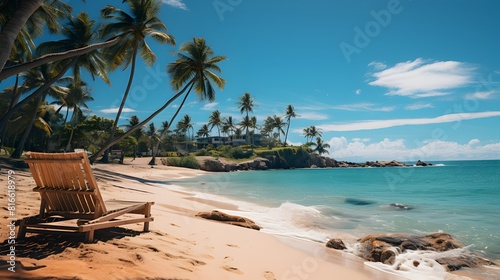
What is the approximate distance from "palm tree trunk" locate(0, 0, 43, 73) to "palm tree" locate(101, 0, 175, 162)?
51.6 ft

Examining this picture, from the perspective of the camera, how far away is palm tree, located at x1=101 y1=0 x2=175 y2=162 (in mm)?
19375

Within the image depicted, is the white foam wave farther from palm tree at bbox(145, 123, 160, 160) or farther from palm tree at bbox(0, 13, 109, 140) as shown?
palm tree at bbox(145, 123, 160, 160)

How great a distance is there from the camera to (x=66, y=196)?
173 inches

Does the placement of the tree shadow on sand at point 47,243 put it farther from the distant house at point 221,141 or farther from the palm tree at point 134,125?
the distant house at point 221,141

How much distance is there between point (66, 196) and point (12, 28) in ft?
8.53

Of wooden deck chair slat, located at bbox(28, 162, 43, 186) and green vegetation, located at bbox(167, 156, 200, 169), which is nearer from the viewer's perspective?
wooden deck chair slat, located at bbox(28, 162, 43, 186)

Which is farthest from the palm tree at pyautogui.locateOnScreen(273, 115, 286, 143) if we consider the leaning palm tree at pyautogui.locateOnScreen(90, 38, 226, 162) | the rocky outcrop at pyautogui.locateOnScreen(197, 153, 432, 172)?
the leaning palm tree at pyautogui.locateOnScreen(90, 38, 226, 162)

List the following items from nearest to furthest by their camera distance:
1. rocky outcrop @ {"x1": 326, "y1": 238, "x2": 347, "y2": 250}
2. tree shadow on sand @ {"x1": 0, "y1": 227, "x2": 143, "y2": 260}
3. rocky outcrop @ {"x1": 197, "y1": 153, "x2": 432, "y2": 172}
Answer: tree shadow on sand @ {"x1": 0, "y1": 227, "x2": 143, "y2": 260} < rocky outcrop @ {"x1": 326, "y1": 238, "x2": 347, "y2": 250} < rocky outcrop @ {"x1": 197, "y1": 153, "x2": 432, "y2": 172}

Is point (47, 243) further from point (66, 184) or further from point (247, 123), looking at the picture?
point (247, 123)

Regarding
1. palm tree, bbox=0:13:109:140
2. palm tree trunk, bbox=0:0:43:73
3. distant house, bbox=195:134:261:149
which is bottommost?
palm tree trunk, bbox=0:0:43:73

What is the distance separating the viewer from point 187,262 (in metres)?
3.96

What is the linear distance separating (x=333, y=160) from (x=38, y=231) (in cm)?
9734

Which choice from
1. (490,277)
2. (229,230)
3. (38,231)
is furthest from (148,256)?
(490,277)

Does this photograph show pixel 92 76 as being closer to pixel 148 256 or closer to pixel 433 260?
pixel 148 256
